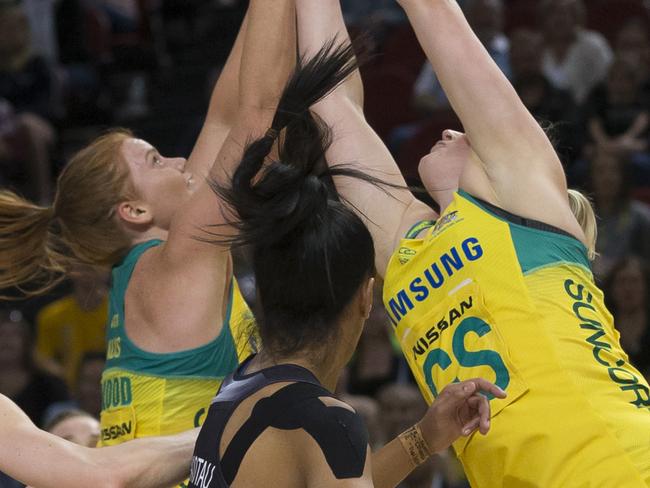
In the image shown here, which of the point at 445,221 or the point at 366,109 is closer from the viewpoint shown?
the point at 445,221

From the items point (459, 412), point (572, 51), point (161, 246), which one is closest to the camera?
point (459, 412)

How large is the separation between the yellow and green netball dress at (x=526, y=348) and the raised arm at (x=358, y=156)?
0.20 m

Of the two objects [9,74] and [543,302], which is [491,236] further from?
[9,74]

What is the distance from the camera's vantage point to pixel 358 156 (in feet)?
9.41

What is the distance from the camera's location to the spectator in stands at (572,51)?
7125mm

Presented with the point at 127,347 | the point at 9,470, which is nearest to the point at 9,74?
the point at 127,347

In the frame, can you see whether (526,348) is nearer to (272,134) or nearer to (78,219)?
(272,134)

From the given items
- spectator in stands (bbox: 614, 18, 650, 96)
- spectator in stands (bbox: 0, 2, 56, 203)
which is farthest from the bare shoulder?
spectator in stands (bbox: 0, 2, 56, 203)

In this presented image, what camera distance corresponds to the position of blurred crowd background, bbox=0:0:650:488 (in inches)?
234

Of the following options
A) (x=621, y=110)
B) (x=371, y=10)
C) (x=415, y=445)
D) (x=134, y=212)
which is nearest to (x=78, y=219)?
(x=134, y=212)

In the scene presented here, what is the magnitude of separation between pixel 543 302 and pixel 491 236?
172 millimetres

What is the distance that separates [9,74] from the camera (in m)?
8.17

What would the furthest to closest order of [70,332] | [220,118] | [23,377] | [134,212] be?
[70,332]
[23,377]
[220,118]
[134,212]

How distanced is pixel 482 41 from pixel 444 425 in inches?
193
